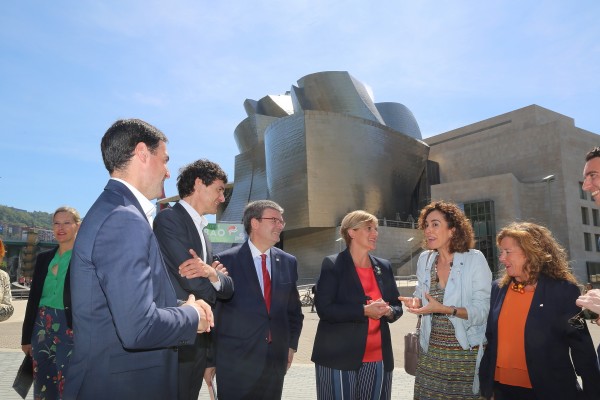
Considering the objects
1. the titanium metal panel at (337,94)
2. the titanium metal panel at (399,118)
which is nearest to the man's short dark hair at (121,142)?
the titanium metal panel at (337,94)

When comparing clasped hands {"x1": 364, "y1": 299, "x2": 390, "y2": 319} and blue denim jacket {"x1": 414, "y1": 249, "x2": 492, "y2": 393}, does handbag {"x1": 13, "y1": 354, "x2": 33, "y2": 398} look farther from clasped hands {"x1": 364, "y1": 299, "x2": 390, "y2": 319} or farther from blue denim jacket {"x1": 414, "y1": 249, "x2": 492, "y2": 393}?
blue denim jacket {"x1": 414, "y1": 249, "x2": 492, "y2": 393}

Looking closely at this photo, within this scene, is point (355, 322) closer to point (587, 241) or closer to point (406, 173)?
point (587, 241)

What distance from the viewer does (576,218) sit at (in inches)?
1251

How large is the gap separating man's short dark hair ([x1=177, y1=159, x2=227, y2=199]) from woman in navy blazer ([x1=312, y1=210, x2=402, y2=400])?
1141 mm

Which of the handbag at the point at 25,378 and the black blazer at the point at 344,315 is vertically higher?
the black blazer at the point at 344,315

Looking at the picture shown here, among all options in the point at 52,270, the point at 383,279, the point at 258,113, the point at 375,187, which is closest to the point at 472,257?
the point at 383,279

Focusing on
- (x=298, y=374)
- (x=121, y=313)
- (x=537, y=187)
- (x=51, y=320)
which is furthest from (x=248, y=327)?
(x=537, y=187)

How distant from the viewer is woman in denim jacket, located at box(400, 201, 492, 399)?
3121mm

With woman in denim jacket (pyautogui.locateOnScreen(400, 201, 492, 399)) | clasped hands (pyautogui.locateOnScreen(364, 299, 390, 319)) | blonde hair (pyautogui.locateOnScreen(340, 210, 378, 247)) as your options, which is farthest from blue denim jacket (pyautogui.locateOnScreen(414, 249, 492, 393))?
blonde hair (pyautogui.locateOnScreen(340, 210, 378, 247))

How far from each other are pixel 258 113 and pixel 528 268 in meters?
54.4

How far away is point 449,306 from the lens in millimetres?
3184

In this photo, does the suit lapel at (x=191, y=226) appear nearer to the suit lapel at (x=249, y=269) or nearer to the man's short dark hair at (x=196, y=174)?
the man's short dark hair at (x=196, y=174)

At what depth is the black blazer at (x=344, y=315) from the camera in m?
3.27

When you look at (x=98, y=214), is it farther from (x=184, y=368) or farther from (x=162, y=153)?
(x=184, y=368)
